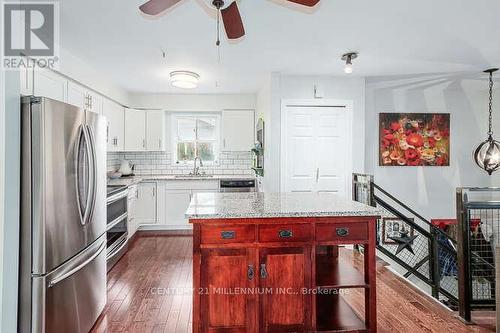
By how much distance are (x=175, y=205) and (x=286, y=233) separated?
134 inches

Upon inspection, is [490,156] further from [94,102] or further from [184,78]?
[94,102]

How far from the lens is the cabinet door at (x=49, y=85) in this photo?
2.55 metres

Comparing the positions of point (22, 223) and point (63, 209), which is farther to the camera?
point (63, 209)

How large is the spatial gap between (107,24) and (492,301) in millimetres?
4138

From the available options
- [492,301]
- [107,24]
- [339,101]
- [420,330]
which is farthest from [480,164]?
[107,24]

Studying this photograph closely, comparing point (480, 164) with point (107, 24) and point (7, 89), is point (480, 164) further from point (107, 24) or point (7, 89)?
point (7, 89)

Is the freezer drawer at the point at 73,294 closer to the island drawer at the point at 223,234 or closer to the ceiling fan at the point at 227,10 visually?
the island drawer at the point at 223,234

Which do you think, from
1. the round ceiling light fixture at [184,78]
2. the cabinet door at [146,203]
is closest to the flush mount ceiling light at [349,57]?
the round ceiling light fixture at [184,78]

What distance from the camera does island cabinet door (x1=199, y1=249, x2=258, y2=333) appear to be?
6.07ft

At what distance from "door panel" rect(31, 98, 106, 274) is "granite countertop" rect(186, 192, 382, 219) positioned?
0.77 meters

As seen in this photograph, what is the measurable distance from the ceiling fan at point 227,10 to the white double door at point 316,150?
2.23 metres

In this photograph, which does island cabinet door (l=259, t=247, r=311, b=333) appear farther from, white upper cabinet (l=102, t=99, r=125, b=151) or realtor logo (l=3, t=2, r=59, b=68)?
white upper cabinet (l=102, t=99, r=125, b=151)

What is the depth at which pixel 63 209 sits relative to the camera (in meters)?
1.83

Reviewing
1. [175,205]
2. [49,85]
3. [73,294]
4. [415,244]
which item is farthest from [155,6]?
[415,244]
